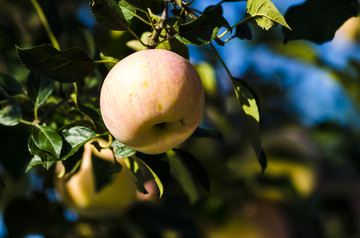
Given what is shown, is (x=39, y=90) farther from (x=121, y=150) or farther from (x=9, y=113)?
(x=121, y=150)

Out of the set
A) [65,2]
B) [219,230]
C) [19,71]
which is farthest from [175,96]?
[219,230]

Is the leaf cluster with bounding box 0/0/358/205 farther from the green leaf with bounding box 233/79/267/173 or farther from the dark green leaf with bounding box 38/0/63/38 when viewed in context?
the dark green leaf with bounding box 38/0/63/38

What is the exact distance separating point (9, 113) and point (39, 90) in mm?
58

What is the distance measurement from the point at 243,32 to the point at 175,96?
0.18m

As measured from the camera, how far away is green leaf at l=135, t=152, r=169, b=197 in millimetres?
579

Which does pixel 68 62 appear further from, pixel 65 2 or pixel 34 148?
pixel 65 2

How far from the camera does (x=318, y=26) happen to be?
2.55ft

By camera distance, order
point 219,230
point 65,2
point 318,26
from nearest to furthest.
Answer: point 318,26 → point 65,2 → point 219,230

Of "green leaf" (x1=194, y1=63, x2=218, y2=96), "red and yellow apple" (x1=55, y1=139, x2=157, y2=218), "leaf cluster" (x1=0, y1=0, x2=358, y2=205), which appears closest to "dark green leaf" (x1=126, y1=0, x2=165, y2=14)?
"leaf cluster" (x1=0, y1=0, x2=358, y2=205)

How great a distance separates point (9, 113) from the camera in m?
0.68

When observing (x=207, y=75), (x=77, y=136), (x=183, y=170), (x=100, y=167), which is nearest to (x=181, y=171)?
(x=183, y=170)

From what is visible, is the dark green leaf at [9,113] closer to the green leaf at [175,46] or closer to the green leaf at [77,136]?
the green leaf at [77,136]

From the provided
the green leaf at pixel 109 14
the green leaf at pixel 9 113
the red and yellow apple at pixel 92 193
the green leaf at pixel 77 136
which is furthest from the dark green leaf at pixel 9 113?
the red and yellow apple at pixel 92 193

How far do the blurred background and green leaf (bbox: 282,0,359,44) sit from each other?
352 mm
